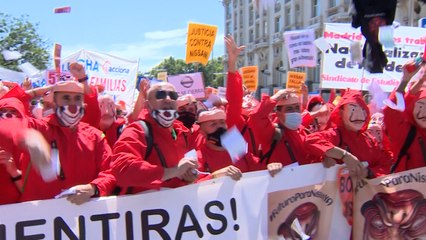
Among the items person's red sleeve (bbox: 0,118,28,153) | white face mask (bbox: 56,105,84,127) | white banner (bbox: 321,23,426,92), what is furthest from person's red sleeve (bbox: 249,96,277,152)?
white banner (bbox: 321,23,426,92)

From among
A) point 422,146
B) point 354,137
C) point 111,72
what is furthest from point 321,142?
point 111,72

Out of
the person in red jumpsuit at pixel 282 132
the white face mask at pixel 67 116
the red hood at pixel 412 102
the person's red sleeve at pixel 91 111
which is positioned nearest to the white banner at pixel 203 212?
the person in red jumpsuit at pixel 282 132

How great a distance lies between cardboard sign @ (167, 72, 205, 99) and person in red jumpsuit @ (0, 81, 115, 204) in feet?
18.6

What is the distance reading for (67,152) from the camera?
346 centimetres

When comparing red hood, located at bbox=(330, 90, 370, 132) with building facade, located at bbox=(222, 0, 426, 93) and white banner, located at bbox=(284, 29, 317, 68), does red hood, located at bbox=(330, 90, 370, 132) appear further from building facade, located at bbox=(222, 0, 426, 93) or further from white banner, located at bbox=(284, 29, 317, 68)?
building facade, located at bbox=(222, 0, 426, 93)

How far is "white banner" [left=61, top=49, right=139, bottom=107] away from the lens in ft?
29.7

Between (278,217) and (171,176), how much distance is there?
94 cm

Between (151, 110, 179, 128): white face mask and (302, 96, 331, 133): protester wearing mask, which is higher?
(151, 110, 179, 128): white face mask

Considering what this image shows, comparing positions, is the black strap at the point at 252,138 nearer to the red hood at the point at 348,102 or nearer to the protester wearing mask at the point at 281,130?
the protester wearing mask at the point at 281,130

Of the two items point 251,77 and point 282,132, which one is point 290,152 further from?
point 251,77

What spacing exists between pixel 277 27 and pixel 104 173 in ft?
147

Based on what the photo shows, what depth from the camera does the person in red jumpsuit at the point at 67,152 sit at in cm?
334

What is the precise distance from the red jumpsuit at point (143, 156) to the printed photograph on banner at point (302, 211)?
0.71m

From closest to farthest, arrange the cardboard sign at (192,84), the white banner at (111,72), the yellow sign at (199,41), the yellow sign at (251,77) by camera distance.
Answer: the white banner at (111,72) < the yellow sign at (199,41) < the cardboard sign at (192,84) < the yellow sign at (251,77)
